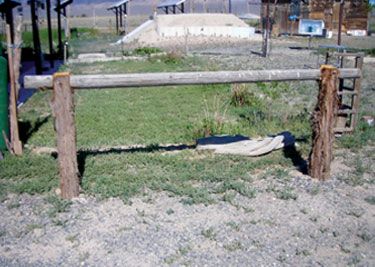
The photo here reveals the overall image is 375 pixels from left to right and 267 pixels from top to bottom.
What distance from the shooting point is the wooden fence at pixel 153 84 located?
16.6 ft

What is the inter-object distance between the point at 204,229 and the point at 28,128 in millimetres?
4985

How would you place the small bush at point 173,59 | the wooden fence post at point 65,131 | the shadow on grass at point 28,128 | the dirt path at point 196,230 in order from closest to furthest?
the dirt path at point 196,230 < the wooden fence post at point 65,131 < the shadow on grass at point 28,128 < the small bush at point 173,59

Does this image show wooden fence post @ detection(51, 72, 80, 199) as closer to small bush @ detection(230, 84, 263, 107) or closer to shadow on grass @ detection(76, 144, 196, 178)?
shadow on grass @ detection(76, 144, 196, 178)

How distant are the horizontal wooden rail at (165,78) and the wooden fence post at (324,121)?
0.18 meters

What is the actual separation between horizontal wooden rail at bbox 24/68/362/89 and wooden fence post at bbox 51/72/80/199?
13cm

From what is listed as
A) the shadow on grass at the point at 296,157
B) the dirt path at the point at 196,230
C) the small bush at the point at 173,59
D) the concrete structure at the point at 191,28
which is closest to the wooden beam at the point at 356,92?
the shadow on grass at the point at 296,157

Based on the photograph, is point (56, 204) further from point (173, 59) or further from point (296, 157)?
point (173, 59)

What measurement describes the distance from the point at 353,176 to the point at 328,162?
1.54 feet

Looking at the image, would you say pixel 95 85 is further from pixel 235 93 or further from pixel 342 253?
pixel 235 93

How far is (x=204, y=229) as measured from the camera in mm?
4484

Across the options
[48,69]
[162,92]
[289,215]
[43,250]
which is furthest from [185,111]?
Answer: [48,69]

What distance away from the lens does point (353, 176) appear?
593 cm

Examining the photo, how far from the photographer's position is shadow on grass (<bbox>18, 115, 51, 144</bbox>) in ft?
25.3

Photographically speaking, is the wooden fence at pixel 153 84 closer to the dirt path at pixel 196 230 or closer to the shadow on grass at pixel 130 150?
the dirt path at pixel 196 230
